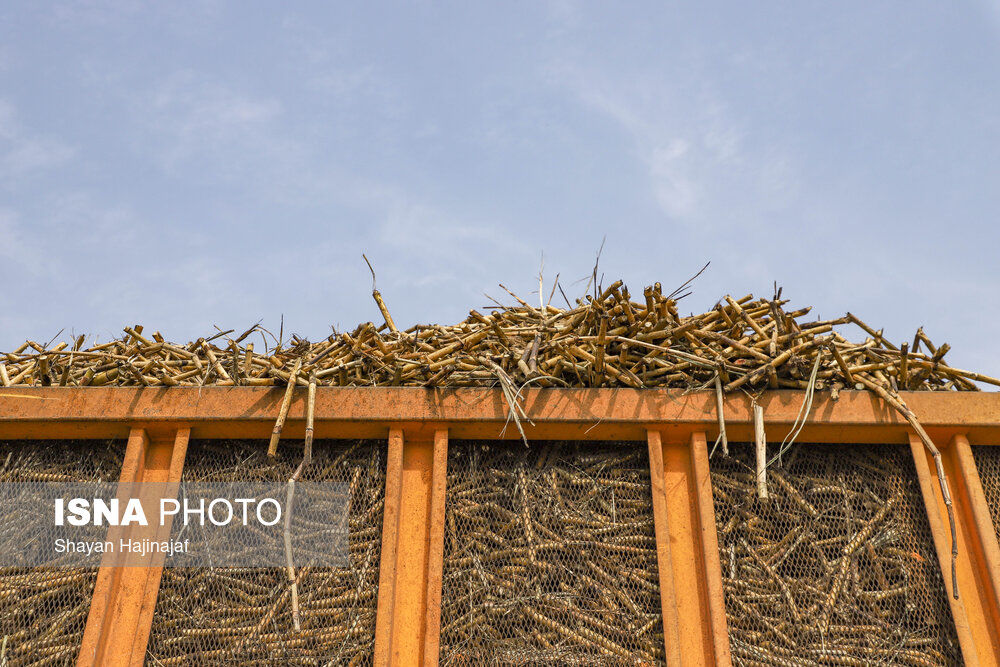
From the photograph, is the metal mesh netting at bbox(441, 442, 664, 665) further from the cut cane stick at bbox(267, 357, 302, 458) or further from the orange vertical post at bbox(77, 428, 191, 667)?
the orange vertical post at bbox(77, 428, 191, 667)

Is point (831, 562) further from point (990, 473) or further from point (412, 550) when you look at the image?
point (412, 550)

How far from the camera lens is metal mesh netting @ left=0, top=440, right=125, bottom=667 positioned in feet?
11.3

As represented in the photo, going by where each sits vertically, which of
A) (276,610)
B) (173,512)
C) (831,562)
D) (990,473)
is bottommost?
(276,610)

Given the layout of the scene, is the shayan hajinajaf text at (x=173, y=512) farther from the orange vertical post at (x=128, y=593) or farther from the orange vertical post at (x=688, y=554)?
the orange vertical post at (x=688, y=554)

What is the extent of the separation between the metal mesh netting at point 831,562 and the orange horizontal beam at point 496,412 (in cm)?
17

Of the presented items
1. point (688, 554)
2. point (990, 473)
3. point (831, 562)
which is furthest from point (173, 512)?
point (990, 473)

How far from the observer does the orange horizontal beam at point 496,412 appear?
374cm

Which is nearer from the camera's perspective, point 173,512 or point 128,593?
point 128,593

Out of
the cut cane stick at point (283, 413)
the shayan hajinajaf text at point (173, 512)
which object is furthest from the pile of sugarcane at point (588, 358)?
the shayan hajinajaf text at point (173, 512)

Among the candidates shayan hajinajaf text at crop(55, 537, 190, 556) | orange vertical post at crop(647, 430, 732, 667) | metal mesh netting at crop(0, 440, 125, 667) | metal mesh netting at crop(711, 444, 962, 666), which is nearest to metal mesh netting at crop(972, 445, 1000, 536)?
metal mesh netting at crop(711, 444, 962, 666)

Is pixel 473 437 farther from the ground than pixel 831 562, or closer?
farther from the ground

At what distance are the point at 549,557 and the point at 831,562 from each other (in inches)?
48.2

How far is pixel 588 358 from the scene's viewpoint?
12.7ft

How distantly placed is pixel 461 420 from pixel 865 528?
1859 millimetres
